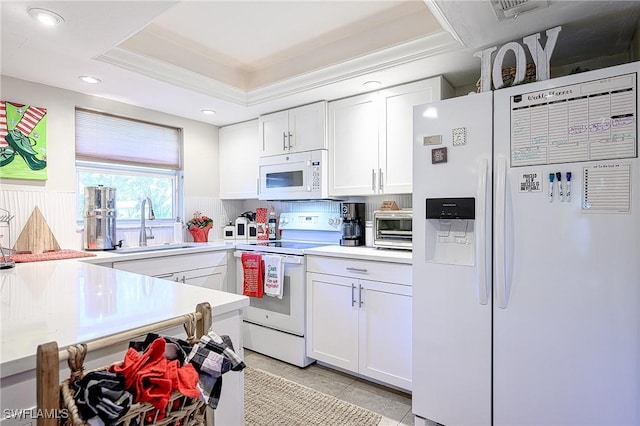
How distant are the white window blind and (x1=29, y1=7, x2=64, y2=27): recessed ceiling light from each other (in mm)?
1255

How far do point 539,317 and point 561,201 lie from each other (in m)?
0.55

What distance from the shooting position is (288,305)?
281cm

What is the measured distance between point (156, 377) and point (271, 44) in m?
2.55

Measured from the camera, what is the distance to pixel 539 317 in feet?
5.29

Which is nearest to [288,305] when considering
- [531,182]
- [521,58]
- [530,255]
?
[530,255]

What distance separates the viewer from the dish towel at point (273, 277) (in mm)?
2803

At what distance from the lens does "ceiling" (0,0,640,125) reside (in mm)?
1713

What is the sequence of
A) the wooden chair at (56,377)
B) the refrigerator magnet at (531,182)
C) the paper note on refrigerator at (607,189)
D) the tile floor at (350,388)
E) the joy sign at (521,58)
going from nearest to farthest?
the wooden chair at (56,377) < the paper note on refrigerator at (607,189) < the refrigerator magnet at (531,182) < the joy sign at (521,58) < the tile floor at (350,388)

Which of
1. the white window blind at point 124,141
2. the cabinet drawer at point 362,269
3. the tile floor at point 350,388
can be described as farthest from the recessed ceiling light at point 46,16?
the tile floor at point 350,388

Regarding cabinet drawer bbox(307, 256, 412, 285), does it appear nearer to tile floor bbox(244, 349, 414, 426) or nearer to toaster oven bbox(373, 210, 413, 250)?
toaster oven bbox(373, 210, 413, 250)

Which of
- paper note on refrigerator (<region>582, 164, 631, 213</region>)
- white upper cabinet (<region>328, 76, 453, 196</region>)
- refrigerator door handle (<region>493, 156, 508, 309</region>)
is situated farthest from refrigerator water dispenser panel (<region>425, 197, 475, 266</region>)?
white upper cabinet (<region>328, 76, 453, 196</region>)

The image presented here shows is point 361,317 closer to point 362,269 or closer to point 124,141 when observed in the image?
point 362,269

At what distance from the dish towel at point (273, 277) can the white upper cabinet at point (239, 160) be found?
96cm

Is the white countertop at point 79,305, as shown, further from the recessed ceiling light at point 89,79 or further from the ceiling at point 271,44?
the recessed ceiling light at point 89,79
